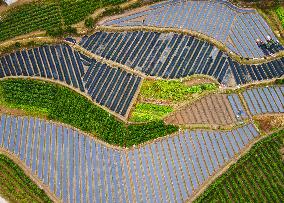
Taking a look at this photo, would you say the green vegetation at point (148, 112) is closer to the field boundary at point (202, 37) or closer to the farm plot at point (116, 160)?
the farm plot at point (116, 160)

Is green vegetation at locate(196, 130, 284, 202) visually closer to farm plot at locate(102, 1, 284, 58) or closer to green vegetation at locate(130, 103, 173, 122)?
green vegetation at locate(130, 103, 173, 122)

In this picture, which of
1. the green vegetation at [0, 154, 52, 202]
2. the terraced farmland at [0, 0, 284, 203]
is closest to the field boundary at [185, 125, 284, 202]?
the terraced farmland at [0, 0, 284, 203]

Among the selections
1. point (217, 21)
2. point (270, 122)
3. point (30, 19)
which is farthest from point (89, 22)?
point (270, 122)

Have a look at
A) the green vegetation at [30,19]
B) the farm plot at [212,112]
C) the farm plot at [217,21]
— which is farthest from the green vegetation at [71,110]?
the farm plot at [217,21]

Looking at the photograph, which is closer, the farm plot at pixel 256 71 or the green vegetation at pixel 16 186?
the green vegetation at pixel 16 186

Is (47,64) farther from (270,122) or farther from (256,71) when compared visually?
(270,122)
